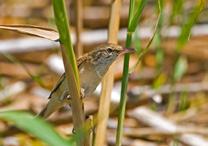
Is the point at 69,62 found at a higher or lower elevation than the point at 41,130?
higher

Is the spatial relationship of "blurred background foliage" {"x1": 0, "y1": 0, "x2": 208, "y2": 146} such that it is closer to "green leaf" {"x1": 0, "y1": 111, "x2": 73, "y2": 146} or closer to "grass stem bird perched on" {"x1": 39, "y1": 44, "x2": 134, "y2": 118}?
"grass stem bird perched on" {"x1": 39, "y1": 44, "x2": 134, "y2": 118}

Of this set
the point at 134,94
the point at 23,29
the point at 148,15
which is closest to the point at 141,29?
the point at 148,15

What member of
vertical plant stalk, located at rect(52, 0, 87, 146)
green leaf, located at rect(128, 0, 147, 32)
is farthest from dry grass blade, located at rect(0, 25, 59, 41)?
green leaf, located at rect(128, 0, 147, 32)

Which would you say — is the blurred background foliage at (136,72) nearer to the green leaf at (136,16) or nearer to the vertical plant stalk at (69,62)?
the green leaf at (136,16)

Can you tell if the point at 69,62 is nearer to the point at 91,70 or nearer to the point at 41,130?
the point at 41,130

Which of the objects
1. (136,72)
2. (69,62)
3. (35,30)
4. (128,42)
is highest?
(136,72)

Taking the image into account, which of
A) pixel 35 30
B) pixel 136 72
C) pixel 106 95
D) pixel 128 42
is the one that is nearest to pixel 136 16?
pixel 128 42

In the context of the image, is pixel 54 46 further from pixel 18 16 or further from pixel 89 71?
pixel 89 71
